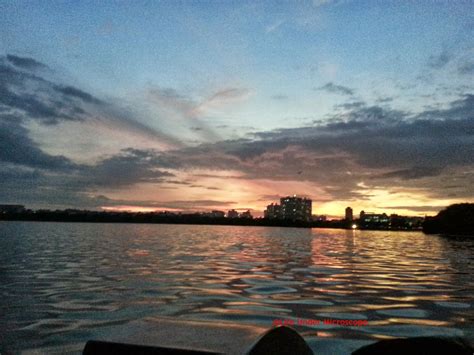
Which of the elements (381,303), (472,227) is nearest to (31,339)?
(381,303)

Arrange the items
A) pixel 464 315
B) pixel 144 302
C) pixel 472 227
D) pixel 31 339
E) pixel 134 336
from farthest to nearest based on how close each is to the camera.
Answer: pixel 472 227 → pixel 144 302 → pixel 464 315 → pixel 31 339 → pixel 134 336

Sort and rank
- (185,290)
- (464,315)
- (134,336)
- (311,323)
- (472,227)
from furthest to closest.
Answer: (472,227), (185,290), (464,315), (311,323), (134,336)

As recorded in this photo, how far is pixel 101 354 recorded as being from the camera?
16.6ft

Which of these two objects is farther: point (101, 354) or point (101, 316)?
point (101, 316)

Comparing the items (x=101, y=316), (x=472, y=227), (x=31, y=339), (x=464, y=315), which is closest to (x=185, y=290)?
(x=101, y=316)

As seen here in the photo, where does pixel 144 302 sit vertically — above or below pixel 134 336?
below

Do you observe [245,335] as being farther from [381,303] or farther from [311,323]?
[381,303]

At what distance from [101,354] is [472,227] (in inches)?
8347

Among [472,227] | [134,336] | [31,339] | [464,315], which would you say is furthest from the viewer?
[472,227]

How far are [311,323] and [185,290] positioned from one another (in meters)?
6.88

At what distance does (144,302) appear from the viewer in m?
14.1

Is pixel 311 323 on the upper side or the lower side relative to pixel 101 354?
lower

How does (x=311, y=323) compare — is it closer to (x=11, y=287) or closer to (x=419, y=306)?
(x=419, y=306)

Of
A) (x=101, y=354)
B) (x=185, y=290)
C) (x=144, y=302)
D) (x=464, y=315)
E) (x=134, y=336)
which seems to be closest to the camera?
(x=101, y=354)
